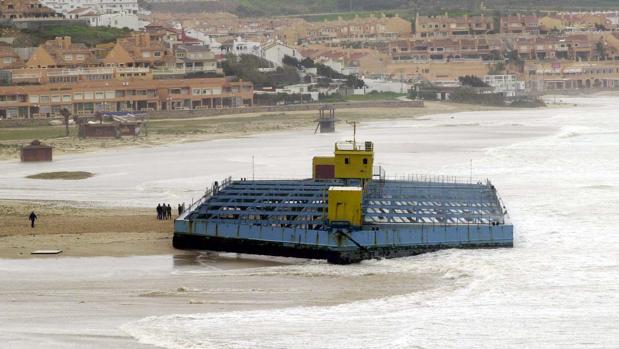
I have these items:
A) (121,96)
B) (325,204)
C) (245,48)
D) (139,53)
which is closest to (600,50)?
(245,48)

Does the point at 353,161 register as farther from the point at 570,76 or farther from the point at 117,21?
the point at 570,76

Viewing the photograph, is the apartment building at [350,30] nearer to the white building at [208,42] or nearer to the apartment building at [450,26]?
the apartment building at [450,26]

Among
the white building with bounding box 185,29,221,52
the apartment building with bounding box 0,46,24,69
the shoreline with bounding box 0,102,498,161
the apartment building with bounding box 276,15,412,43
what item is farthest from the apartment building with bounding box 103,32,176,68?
the apartment building with bounding box 276,15,412,43

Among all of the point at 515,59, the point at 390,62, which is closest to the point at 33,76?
the point at 390,62

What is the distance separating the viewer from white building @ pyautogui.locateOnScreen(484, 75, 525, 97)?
10794 cm

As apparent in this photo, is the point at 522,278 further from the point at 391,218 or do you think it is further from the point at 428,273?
the point at 391,218

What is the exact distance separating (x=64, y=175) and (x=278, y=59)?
6157 cm

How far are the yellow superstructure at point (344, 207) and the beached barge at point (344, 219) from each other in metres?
0.02

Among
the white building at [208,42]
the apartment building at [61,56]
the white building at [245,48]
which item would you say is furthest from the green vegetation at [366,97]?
the apartment building at [61,56]

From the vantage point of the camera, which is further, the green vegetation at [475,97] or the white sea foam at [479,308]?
the green vegetation at [475,97]

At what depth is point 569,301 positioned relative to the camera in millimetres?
27422

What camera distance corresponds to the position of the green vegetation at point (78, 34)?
4031 inches

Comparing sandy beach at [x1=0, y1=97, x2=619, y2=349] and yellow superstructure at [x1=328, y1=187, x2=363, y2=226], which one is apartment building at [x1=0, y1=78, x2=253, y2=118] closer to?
sandy beach at [x1=0, y1=97, x2=619, y2=349]

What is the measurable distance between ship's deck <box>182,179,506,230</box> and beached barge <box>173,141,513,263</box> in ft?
0.08
